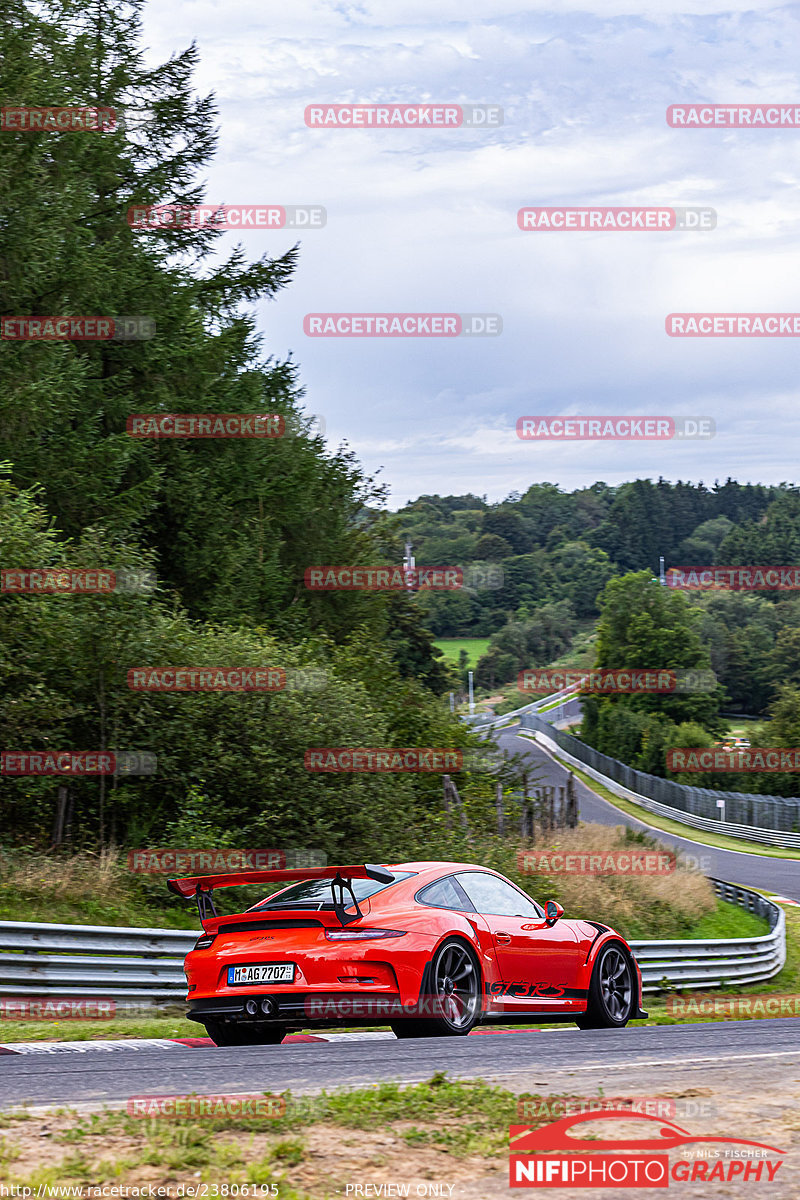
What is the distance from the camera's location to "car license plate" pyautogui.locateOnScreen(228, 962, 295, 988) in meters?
7.45

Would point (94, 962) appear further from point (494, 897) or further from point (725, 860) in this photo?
point (725, 860)

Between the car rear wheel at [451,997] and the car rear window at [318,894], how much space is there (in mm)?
578

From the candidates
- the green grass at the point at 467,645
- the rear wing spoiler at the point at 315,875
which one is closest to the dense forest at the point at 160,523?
the rear wing spoiler at the point at 315,875

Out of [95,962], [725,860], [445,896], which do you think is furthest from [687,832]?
[445,896]

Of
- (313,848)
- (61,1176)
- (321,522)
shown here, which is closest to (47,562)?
(313,848)

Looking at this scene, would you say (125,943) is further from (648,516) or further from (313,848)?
(648,516)

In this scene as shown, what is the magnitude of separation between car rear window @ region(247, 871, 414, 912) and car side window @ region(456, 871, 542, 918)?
58 cm

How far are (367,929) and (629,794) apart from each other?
68.3 m

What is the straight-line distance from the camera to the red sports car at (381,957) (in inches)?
291

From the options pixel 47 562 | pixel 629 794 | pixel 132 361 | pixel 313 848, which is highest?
pixel 132 361

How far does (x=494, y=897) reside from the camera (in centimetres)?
886

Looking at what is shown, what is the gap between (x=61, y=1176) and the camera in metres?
3.98

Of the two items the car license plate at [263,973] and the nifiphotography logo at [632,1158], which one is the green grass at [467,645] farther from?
the nifiphotography logo at [632,1158]

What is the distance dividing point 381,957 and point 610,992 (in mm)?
2898
